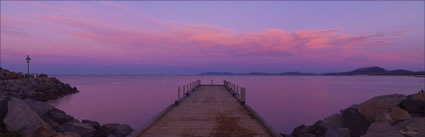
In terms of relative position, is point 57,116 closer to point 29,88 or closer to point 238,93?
point 238,93

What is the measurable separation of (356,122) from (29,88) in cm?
3154

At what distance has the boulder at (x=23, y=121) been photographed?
7670 mm

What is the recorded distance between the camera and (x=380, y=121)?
1073 cm

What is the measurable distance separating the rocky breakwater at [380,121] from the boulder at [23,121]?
797cm

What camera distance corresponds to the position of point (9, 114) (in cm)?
849

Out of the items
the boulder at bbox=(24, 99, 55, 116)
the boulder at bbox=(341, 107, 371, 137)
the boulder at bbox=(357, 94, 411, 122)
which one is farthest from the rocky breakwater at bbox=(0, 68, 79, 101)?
the boulder at bbox=(357, 94, 411, 122)

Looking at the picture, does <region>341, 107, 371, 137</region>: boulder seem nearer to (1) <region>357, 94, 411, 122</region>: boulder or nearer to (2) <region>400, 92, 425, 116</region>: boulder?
(1) <region>357, 94, 411, 122</region>: boulder

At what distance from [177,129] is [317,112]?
20037 mm

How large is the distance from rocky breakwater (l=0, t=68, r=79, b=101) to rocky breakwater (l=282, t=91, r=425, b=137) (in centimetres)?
2299

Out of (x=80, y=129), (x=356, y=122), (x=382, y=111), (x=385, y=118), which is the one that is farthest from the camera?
(x=356, y=122)

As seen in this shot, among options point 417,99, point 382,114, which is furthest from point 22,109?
point 417,99

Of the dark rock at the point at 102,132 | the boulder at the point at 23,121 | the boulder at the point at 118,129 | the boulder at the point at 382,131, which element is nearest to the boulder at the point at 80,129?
the dark rock at the point at 102,132

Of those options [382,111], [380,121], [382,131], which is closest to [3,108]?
[382,131]

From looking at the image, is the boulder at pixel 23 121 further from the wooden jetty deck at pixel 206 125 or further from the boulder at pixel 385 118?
the boulder at pixel 385 118
